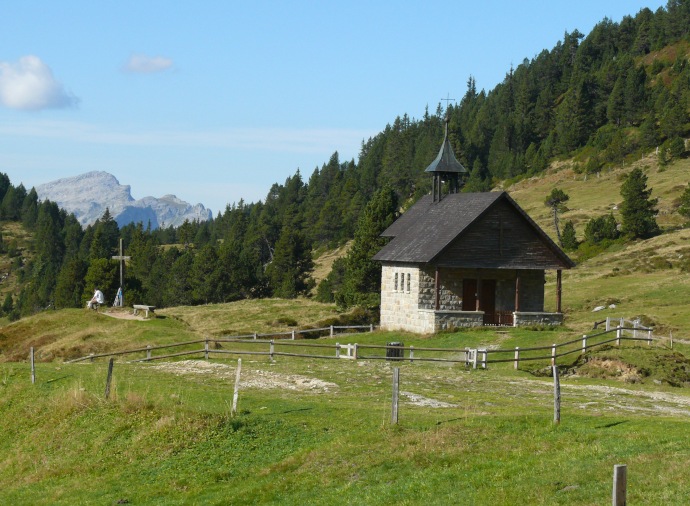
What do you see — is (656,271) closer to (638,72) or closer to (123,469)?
(123,469)

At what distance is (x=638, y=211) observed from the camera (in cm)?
→ 9144

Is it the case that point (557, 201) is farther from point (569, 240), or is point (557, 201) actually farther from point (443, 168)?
point (443, 168)

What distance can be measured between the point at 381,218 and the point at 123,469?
44.2m

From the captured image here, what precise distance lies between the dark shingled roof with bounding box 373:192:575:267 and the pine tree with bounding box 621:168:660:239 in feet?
119

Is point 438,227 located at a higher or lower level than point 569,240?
lower

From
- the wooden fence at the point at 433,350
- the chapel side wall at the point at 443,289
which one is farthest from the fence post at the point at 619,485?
the chapel side wall at the point at 443,289

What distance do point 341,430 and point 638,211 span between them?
2952 inches

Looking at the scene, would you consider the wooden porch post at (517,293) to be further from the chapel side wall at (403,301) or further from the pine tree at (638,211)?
the pine tree at (638,211)

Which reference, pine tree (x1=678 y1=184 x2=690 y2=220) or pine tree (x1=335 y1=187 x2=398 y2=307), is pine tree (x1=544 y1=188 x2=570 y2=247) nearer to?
pine tree (x1=678 y1=184 x2=690 y2=220)

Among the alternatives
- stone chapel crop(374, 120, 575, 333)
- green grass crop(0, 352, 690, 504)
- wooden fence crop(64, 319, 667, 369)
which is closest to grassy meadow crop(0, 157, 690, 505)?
green grass crop(0, 352, 690, 504)

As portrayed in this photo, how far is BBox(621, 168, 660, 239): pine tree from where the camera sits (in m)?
90.8

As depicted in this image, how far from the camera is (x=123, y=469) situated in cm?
2325

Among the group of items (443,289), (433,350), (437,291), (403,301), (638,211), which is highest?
(638,211)

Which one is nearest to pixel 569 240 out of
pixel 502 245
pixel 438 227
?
pixel 438 227
